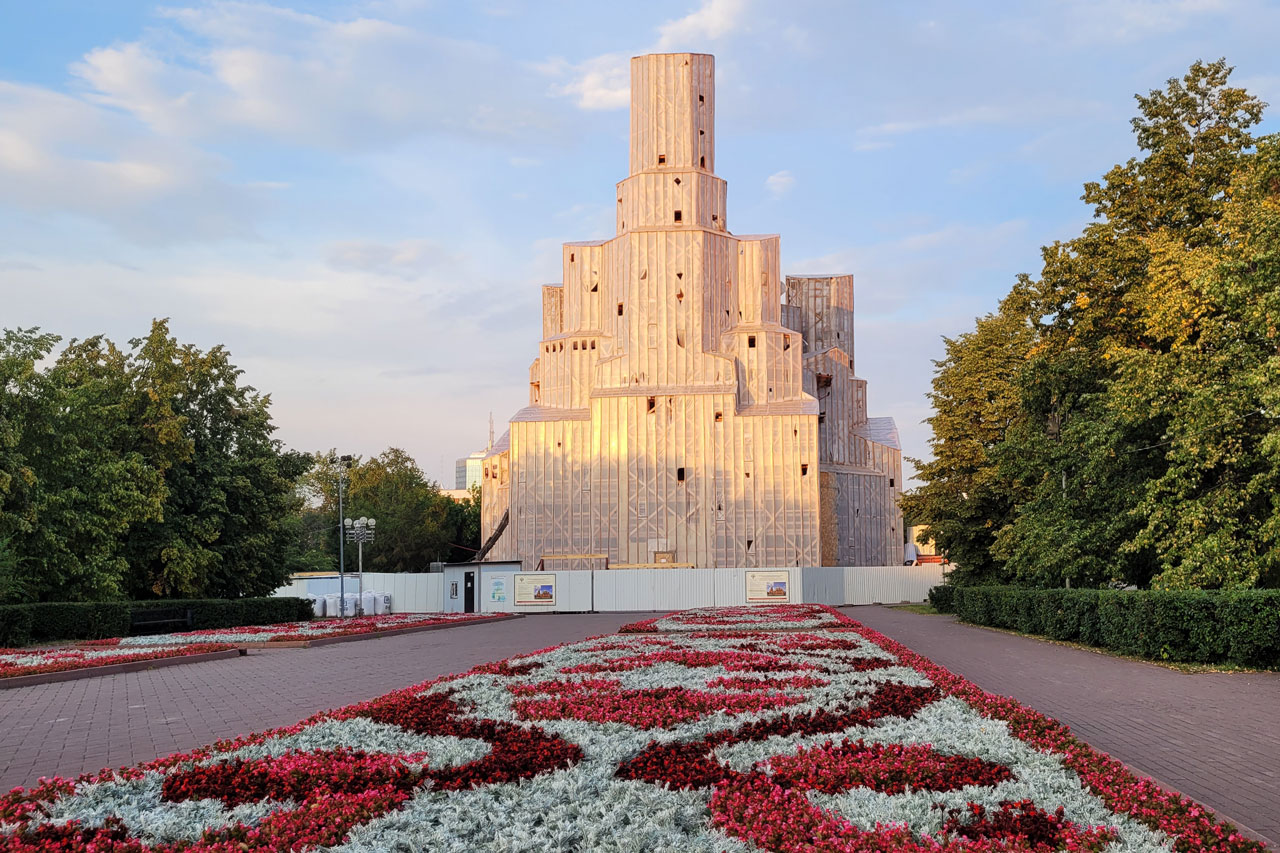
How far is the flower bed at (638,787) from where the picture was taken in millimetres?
5215

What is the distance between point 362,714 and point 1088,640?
17.8 meters

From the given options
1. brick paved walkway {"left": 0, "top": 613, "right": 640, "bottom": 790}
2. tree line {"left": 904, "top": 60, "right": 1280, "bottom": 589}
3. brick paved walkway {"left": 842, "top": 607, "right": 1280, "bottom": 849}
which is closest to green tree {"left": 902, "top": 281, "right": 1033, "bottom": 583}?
tree line {"left": 904, "top": 60, "right": 1280, "bottom": 589}

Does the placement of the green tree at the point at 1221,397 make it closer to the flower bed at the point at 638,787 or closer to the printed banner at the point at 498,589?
the flower bed at the point at 638,787

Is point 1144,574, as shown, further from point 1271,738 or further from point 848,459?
point 848,459

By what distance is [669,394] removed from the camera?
2403 inches

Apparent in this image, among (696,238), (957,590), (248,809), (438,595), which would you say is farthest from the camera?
(696,238)

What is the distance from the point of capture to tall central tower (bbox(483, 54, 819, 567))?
195 feet

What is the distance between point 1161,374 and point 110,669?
2094 cm

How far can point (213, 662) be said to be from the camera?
68.1 ft

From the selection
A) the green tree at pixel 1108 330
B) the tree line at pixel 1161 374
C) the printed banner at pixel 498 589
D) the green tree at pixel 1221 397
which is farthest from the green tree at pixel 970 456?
the printed banner at pixel 498 589

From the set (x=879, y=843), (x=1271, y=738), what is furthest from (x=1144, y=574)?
(x=879, y=843)

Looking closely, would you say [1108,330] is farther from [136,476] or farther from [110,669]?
[136,476]

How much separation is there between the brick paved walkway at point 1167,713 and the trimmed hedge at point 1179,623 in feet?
2.19

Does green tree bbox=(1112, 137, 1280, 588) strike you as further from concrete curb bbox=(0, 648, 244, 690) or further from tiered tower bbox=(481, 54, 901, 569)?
tiered tower bbox=(481, 54, 901, 569)
